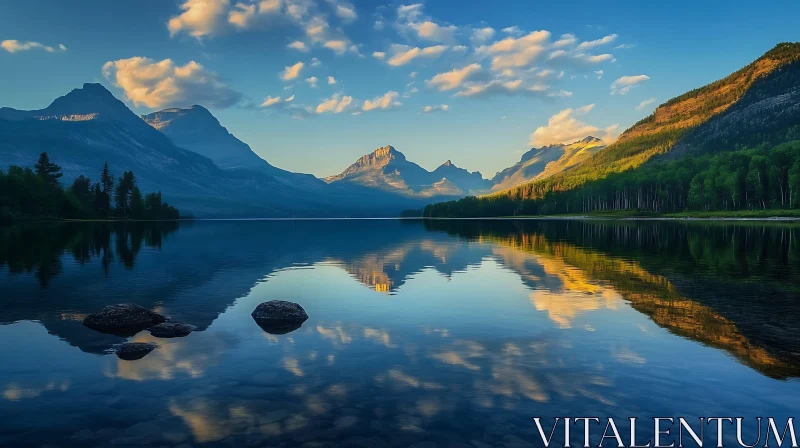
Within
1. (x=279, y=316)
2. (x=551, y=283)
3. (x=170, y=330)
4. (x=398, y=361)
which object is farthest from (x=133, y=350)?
(x=551, y=283)

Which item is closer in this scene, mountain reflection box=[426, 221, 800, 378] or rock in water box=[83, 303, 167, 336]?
mountain reflection box=[426, 221, 800, 378]

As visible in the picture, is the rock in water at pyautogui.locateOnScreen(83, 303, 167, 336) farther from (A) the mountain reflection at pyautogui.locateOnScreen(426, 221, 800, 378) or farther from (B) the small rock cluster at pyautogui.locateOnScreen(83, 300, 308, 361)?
(A) the mountain reflection at pyautogui.locateOnScreen(426, 221, 800, 378)

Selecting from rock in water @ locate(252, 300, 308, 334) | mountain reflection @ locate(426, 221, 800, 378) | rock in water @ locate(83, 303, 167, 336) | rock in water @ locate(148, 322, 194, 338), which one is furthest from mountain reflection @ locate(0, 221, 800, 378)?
rock in water @ locate(252, 300, 308, 334)

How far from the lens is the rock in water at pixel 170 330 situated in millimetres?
24641

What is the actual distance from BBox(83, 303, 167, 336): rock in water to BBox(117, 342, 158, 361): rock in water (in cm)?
371

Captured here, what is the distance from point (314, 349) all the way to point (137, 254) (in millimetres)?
60935

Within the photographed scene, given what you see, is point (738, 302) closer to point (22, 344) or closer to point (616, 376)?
point (616, 376)

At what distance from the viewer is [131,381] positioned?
57.9 feet

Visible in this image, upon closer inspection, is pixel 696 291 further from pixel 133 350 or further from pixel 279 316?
pixel 133 350

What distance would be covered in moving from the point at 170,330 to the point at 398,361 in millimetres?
13271

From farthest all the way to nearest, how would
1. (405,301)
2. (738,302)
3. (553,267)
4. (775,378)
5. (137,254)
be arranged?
(137,254)
(553,267)
(405,301)
(738,302)
(775,378)

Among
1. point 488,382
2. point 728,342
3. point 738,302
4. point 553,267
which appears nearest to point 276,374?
point 488,382

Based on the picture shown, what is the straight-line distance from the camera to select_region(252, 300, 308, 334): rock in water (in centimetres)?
2672

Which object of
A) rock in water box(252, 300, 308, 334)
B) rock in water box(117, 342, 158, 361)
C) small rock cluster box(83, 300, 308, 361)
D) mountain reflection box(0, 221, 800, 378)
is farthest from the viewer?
rock in water box(252, 300, 308, 334)
